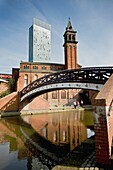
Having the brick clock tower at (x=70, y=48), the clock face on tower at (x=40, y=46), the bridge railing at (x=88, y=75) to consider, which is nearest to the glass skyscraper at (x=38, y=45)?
the clock face on tower at (x=40, y=46)

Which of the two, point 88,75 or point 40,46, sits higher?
point 40,46

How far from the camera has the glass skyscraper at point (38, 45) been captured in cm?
10106

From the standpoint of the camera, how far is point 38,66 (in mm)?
42281

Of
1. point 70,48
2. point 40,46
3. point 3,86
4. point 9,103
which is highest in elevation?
point 40,46

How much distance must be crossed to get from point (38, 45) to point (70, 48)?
6342 cm

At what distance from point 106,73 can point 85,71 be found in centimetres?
225

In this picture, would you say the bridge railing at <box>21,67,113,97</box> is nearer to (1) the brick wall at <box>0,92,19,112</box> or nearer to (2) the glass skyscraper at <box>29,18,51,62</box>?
(1) the brick wall at <box>0,92,19,112</box>

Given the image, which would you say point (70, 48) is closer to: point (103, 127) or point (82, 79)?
point (82, 79)

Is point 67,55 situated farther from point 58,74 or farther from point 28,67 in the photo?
point 58,74

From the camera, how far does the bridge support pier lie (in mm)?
5012

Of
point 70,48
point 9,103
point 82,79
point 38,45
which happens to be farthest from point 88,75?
point 38,45

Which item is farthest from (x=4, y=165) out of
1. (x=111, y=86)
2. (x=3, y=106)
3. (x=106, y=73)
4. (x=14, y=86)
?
(x=14, y=86)

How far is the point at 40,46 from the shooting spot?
103000 millimetres

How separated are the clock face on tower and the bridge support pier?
3829 inches
